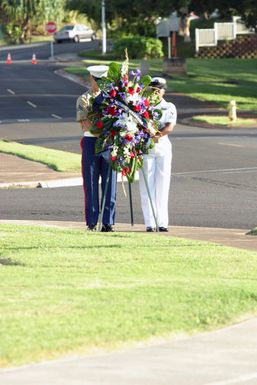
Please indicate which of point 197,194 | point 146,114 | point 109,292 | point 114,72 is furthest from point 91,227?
point 109,292

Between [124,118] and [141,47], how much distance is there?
60.8 meters

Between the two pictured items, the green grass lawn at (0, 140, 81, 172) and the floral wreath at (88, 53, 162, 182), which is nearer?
the floral wreath at (88, 53, 162, 182)

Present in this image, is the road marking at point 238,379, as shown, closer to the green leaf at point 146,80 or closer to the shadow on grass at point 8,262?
the shadow on grass at point 8,262

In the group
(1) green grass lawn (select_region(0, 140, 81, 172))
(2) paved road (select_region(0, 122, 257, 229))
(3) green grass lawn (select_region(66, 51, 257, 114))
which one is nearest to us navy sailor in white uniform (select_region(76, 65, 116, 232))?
(2) paved road (select_region(0, 122, 257, 229))

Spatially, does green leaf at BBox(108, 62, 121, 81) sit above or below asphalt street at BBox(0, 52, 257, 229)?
above

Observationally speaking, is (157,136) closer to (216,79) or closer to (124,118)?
(124,118)

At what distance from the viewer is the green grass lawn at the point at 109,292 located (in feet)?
27.9

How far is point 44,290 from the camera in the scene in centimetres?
995

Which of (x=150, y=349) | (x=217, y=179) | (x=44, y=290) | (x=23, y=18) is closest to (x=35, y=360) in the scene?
(x=150, y=349)

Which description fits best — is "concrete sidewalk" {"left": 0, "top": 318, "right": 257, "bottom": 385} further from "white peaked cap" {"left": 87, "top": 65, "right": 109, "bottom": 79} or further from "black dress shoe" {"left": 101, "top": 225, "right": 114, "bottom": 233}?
"black dress shoe" {"left": 101, "top": 225, "right": 114, "bottom": 233}

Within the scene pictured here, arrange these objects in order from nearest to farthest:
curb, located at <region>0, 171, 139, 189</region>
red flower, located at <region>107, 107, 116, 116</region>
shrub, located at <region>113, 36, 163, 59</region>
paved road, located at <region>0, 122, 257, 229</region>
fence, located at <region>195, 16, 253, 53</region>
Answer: red flower, located at <region>107, 107, 116, 116</region> < paved road, located at <region>0, 122, 257, 229</region> < curb, located at <region>0, 171, 139, 189</region> < fence, located at <region>195, 16, 253, 53</region> < shrub, located at <region>113, 36, 163, 59</region>

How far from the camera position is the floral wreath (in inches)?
558

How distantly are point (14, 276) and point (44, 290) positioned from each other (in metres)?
0.77

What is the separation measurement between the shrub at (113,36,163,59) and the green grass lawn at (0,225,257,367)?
60366mm
